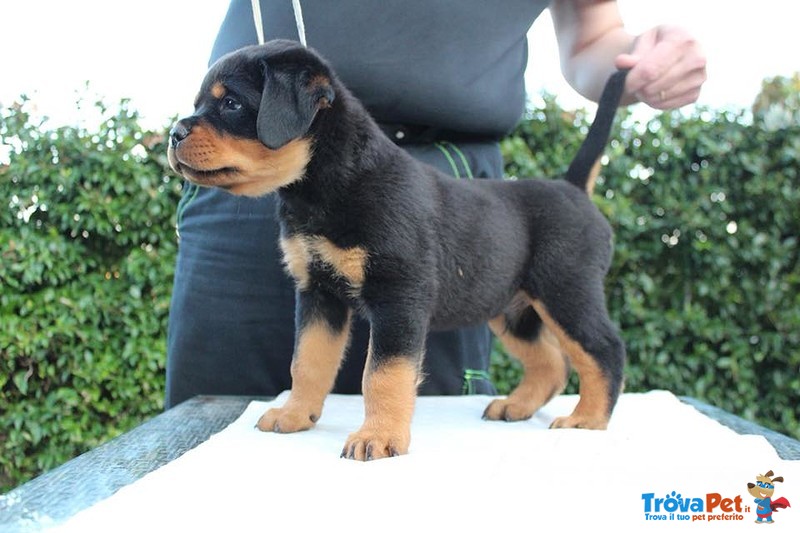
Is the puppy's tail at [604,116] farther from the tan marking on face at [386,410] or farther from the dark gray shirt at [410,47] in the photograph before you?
the tan marking on face at [386,410]

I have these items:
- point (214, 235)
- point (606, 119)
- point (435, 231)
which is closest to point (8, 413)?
point (214, 235)

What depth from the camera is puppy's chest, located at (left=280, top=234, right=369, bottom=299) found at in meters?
1.97

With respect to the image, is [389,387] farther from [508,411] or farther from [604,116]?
[604,116]

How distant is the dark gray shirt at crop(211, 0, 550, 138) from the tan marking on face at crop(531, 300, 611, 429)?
0.87m

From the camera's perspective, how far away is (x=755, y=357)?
4.88 meters

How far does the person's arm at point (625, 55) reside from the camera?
2.58 metres

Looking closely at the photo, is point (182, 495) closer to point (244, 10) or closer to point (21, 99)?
point (244, 10)

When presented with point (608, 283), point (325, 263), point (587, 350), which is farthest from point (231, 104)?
point (608, 283)

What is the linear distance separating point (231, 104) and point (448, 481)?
1.06m

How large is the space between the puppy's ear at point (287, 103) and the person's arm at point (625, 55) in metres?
1.21

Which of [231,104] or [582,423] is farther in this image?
[582,423]

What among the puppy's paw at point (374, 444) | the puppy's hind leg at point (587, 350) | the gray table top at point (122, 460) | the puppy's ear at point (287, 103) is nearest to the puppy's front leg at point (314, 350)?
the gray table top at point (122, 460)

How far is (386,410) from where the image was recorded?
6.20ft

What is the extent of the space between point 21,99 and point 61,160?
1.42ft
